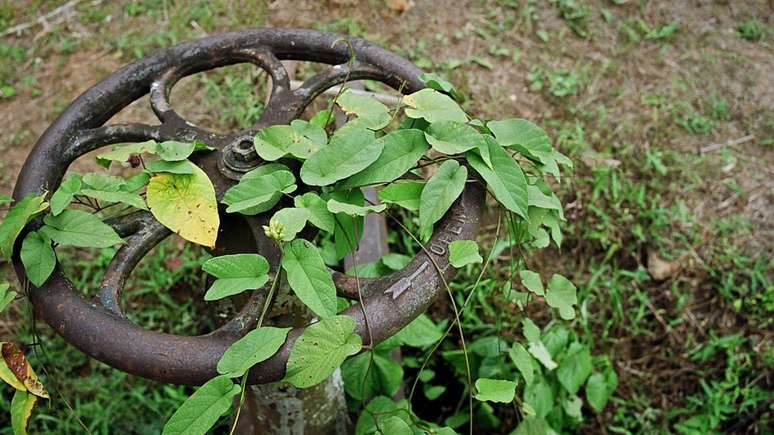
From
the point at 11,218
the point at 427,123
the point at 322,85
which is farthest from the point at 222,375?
the point at 322,85

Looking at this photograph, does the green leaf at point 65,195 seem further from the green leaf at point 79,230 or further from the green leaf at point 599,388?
the green leaf at point 599,388

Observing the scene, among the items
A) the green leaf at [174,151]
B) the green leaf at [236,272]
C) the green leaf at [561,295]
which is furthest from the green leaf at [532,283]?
the green leaf at [174,151]

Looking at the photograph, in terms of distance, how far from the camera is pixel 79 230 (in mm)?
1271

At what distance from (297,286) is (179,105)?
6.00ft

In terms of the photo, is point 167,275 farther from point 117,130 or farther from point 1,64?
point 1,64

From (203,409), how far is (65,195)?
0.47 meters

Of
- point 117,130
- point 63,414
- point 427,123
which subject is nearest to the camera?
point 427,123

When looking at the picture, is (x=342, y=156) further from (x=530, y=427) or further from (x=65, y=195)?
(x=530, y=427)

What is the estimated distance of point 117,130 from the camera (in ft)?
4.97

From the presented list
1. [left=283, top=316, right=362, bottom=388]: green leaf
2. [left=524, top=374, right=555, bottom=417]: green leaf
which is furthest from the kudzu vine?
[left=524, top=374, right=555, bottom=417]: green leaf

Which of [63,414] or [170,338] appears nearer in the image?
[170,338]

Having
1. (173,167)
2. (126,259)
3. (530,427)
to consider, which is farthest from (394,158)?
(530,427)

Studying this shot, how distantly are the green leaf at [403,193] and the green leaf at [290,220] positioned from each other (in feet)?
0.51

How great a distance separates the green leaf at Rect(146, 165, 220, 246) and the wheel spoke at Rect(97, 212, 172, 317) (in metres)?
0.09
